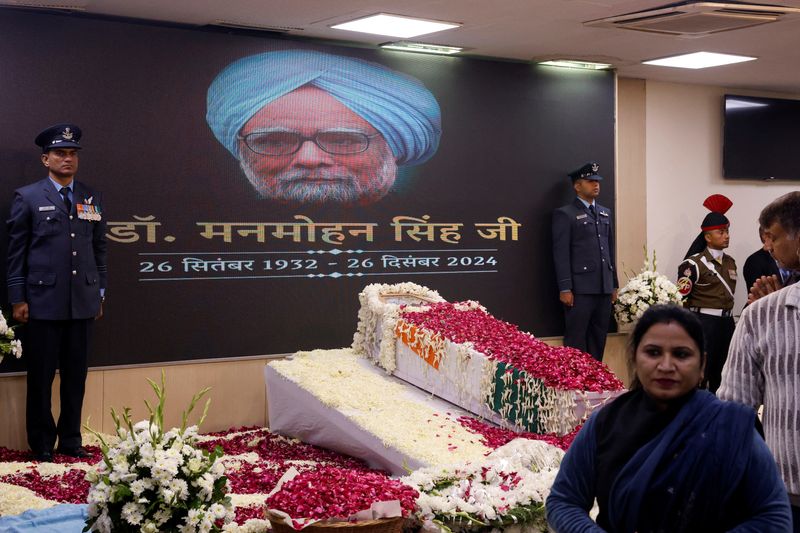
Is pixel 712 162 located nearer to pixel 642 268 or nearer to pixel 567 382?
pixel 642 268

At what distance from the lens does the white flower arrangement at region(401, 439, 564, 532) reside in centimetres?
356

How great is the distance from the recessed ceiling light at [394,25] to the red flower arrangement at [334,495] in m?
3.65

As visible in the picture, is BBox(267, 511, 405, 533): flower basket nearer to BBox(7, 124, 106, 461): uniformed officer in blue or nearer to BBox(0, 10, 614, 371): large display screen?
BBox(7, 124, 106, 461): uniformed officer in blue

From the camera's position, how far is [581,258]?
326 inches

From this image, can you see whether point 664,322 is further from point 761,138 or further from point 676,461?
point 761,138

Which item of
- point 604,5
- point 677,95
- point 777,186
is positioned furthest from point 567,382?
point 777,186

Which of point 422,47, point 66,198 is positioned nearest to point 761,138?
point 422,47

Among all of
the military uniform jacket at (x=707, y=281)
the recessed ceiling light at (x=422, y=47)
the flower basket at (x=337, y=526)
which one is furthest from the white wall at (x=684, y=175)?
the flower basket at (x=337, y=526)

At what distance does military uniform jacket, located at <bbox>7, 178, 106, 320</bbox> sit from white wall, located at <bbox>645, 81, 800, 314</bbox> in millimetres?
5224

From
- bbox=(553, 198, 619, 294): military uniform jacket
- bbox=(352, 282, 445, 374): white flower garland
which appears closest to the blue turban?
bbox=(553, 198, 619, 294): military uniform jacket

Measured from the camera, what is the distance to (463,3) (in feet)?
20.1

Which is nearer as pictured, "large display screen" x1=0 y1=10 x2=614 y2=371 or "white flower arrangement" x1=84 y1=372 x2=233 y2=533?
"white flower arrangement" x1=84 y1=372 x2=233 y2=533

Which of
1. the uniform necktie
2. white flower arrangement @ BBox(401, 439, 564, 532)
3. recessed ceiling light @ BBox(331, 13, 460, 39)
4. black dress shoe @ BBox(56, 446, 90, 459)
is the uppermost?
recessed ceiling light @ BBox(331, 13, 460, 39)

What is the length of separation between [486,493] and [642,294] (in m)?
5.22
